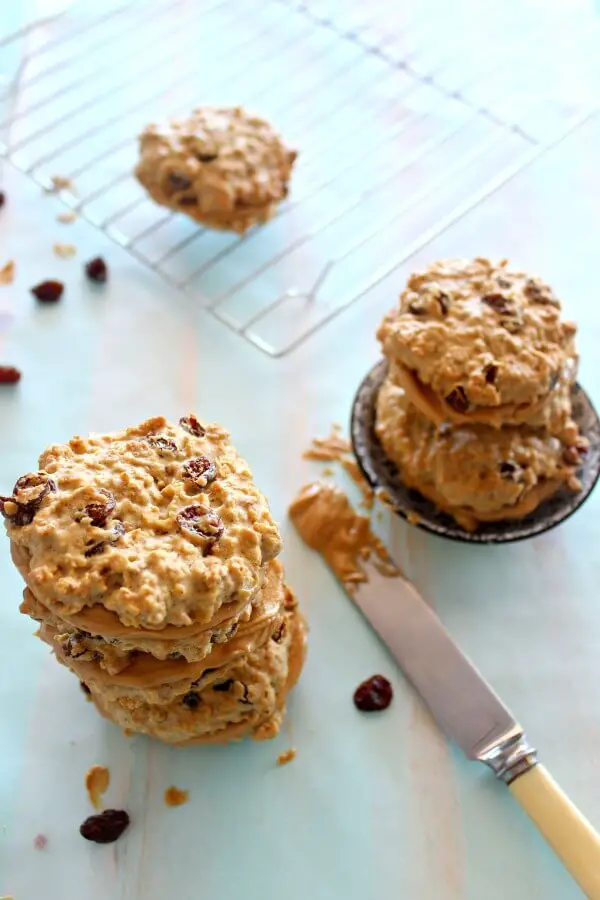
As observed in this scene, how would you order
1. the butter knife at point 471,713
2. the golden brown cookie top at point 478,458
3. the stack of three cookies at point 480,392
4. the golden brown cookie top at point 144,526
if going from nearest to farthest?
1. the golden brown cookie top at point 144,526
2. the butter knife at point 471,713
3. the stack of three cookies at point 480,392
4. the golden brown cookie top at point 478,458

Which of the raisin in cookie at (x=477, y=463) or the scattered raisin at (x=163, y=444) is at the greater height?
the scattered raisin at (x=163, y=444)

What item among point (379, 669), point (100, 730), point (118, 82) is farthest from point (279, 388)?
point (118, 82)

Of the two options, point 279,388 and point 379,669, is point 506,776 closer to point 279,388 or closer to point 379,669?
point 379,669

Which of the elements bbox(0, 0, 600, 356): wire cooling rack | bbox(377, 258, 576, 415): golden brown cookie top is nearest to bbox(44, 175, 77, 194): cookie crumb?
bbox(0, 0, 600, 356): wire cooling rack

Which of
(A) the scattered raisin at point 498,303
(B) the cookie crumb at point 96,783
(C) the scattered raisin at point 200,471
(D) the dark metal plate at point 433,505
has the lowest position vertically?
(B) the cookie crumb at point 96,783

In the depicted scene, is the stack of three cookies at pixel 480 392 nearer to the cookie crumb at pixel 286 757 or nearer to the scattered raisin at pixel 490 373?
the scattered raisin at pixel 490 373

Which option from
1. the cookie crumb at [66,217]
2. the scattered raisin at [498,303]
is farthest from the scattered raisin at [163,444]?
the cookie crumb at [66,217]

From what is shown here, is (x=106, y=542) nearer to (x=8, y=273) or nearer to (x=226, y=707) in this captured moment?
(x=226, y=707)
